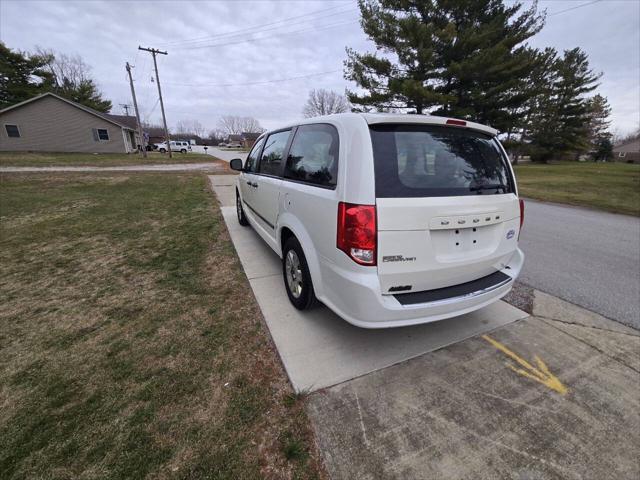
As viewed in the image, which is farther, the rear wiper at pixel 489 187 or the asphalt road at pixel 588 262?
the asphalt road at pixel 588 262

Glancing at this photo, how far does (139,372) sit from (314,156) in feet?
7.08

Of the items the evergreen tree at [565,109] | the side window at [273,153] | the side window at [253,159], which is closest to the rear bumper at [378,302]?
the side window at [273,153]

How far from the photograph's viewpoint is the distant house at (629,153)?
51344 millimetres

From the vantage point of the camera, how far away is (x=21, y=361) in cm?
223

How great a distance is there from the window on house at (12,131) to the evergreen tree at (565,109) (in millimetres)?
51249

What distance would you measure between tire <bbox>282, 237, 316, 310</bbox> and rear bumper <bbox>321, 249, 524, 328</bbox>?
35cm

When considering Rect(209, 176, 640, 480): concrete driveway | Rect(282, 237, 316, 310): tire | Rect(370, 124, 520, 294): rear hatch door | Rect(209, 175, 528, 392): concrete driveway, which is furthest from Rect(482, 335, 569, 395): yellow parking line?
Rect(282, 237, 316, 310): tire

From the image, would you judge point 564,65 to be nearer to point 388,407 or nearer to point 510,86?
point 510,86

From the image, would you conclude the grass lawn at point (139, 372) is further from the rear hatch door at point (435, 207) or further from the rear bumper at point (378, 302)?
the rear hatch door at point (435, 207)

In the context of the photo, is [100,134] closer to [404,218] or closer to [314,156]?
[314,156]

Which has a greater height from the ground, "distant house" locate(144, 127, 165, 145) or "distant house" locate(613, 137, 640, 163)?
"distant house" locate(144, 127, 165, 145)

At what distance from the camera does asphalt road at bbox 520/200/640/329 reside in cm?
325

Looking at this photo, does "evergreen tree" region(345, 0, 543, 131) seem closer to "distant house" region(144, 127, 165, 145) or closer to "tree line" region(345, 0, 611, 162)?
"tree line" region(345, 0, 611, 162)

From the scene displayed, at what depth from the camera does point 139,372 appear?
2.14 m
